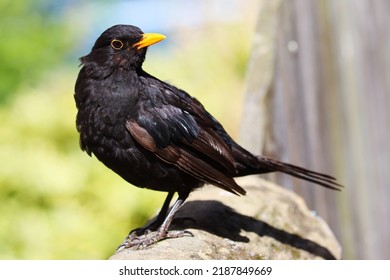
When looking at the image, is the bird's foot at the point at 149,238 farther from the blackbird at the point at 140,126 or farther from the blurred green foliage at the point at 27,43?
the blurred green foliage at the point at 27,43

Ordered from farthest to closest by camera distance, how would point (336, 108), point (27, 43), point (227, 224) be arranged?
point (27, 43)
point (336, 108)
point (227, 224)

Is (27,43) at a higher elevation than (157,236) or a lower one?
higher

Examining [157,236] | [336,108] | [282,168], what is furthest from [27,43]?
[157,236]

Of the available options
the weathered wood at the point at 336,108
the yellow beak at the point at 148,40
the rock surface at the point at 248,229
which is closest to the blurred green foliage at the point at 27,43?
the weathered wood at the point at 336,108

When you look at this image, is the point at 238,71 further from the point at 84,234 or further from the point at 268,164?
the point at 268,164

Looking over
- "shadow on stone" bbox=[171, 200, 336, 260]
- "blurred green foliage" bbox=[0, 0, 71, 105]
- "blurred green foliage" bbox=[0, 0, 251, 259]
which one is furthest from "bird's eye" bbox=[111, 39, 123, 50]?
"blurred green foliage" bbox=[0, 0, 71, 105]

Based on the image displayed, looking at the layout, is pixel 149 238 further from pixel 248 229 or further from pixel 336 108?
pixel 336 108

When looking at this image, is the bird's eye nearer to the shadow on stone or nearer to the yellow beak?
the yellow beak
